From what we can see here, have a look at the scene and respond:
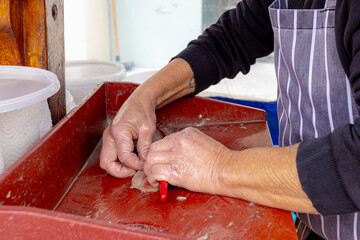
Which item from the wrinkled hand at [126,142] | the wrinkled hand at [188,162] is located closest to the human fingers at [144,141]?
the wrinkled hand at [126,142]

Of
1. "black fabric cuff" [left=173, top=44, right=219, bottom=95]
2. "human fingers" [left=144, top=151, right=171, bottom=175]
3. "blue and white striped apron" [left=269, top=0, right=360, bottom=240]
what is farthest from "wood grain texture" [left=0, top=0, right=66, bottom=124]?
"blue and white striped apron" [left=269, top=0, right=360, bottom=240]

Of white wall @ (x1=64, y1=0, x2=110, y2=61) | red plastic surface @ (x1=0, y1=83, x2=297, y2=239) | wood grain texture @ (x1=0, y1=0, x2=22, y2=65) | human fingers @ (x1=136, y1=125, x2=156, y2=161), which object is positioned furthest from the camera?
white wall @ (x1=64, y1=0, x2=110, y2=61)

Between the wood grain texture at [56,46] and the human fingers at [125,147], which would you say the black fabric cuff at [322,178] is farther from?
the wood grain texture at [56,46]

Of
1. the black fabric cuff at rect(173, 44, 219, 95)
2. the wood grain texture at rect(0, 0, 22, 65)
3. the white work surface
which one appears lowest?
the white work surface

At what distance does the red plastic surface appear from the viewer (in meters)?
0.54

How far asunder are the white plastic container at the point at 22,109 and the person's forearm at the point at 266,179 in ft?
1.59

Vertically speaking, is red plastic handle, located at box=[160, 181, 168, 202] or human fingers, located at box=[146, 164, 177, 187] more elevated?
human fingers, located at box=[146, 164, 177, 187]

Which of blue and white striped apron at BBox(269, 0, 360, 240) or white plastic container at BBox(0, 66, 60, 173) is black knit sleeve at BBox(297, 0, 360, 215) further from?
white plastic container at BBox(0, 66, 60, 173)

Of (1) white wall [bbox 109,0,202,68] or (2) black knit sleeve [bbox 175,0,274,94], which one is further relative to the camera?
(1) white wall [bbox 109,0,202,68]

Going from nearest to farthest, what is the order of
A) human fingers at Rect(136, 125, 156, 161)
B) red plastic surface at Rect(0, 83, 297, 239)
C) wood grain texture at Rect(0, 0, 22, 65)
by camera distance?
red plastic surface at Rect(0, 83, 297, 239) → wood grain texture at Rect(0, 0, 22, 65) → human fingers at Rect(136, 125, 156, 161)

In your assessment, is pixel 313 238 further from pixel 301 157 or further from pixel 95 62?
pixel 95 62

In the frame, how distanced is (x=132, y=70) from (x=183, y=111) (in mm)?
2972

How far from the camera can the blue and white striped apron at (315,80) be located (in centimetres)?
90

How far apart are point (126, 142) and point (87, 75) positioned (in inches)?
33.1
